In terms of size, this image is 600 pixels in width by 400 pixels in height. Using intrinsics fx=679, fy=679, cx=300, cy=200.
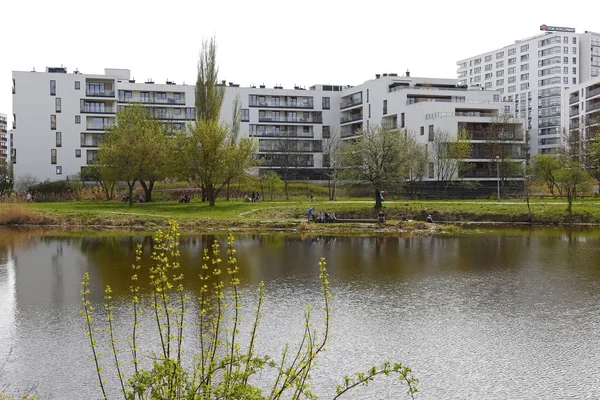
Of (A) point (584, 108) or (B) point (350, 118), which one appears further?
(B) point (350, 118)

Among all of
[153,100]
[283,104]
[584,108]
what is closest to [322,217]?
[153,100]

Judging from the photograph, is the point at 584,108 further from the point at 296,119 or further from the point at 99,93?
the point at 99,93

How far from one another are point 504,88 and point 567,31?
20393 mm

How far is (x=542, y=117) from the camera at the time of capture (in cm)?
16362

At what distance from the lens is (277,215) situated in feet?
204

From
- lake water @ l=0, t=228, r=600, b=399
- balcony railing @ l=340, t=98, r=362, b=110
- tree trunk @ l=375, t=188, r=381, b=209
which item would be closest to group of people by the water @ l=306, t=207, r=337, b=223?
tree trunk @ l=375, t=188, r=381, b=209

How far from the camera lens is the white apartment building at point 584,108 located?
99125mm

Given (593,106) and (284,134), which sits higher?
(593,106)

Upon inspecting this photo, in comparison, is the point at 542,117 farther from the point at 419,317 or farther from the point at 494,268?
the point at 419,317

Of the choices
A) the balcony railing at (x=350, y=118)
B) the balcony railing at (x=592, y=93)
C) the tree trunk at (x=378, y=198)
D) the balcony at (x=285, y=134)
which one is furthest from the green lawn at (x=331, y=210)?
the balcony railing at (x=592, y=93)

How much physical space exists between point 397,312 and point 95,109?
93.3 meters

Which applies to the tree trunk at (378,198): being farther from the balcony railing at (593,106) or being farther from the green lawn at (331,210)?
the balcony railing at (593,106)

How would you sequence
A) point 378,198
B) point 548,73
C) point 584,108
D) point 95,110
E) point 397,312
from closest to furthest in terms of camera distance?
point 397,312 < point 378,198 < point 95,110 < point 584,108 < point 548,73

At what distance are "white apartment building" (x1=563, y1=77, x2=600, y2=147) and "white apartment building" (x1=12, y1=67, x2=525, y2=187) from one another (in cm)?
1118
